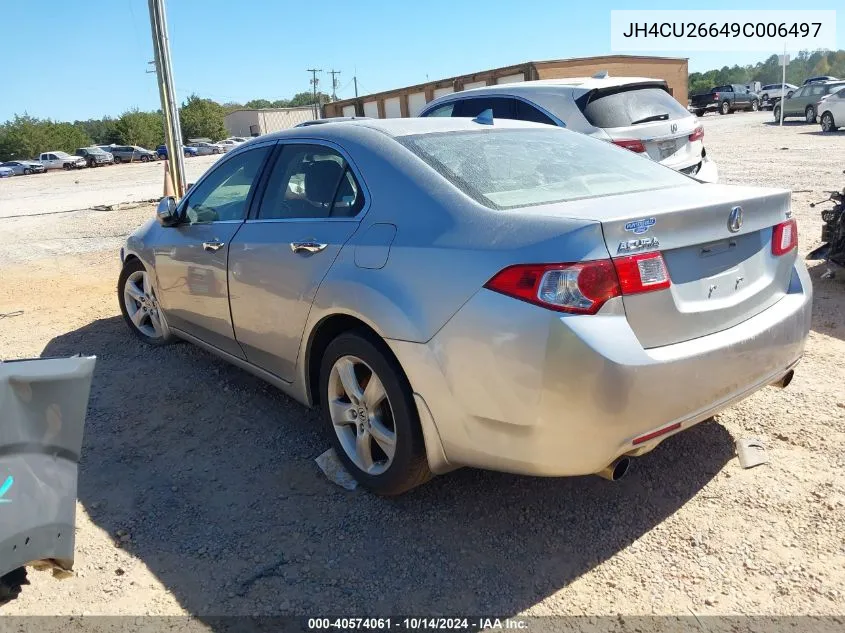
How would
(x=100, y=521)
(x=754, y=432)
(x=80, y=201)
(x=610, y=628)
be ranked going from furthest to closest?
(x=80, y=201)
(x=754, y=432)
(x=100, y=521)
(x=610, y=628)

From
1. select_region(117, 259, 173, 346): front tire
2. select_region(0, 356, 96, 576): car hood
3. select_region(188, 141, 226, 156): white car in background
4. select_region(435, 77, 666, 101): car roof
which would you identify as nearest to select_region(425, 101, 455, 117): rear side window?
select_region(435, 77, 666, 101): car roof

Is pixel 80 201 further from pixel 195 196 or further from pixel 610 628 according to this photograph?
pixel 610 628

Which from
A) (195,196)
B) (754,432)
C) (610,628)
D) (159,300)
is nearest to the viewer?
(610,628)

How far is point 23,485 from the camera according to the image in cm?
196

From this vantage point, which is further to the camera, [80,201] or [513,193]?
[80,201]

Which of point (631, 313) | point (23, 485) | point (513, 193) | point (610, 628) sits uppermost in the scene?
point (513, 193)

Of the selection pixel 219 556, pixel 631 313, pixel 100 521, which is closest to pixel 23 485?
pixel 219 556

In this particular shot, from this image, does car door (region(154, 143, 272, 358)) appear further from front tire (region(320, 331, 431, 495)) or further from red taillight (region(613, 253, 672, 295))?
red taillight (region(613, 253, 672, 295))

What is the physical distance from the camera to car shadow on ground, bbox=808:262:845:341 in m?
4.83

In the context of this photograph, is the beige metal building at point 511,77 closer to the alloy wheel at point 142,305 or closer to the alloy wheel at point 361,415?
the alloy wheel at point 142,305

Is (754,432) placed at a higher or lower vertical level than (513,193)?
lower

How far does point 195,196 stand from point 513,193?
2485mm

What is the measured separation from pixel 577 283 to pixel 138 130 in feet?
301

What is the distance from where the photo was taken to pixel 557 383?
231 cm
